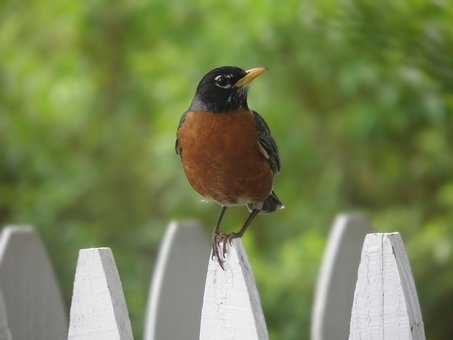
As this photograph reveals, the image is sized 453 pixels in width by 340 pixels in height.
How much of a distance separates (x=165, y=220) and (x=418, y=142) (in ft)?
7.10

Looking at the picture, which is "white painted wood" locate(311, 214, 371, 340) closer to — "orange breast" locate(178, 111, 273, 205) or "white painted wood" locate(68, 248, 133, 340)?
"orange breast" locate(178, 111, 273, 205)

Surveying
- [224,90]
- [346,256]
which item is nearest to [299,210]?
[346,256]

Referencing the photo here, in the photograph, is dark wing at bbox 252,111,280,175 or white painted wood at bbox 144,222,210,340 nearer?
dark wing at bbox 252,111,280,175

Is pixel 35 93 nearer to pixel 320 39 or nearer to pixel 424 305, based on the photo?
pixel 320 39

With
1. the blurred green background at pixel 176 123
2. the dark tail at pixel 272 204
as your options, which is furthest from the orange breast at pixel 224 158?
the blurred green background at pixel 176 123

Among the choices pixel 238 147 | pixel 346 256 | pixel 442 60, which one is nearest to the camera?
pixel 238 147

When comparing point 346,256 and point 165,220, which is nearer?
point 346,256

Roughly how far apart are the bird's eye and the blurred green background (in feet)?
4.51

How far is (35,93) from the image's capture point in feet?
21.2

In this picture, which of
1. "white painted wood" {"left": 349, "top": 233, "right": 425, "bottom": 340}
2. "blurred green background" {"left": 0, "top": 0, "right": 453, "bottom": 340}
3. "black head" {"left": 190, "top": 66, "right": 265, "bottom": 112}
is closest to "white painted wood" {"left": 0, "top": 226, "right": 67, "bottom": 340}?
"black head" {"left": 190, "top": 66, "right": 265, "bottom": 112}

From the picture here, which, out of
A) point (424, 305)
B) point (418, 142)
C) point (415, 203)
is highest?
point (418, 142)

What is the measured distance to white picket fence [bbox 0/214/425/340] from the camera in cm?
206

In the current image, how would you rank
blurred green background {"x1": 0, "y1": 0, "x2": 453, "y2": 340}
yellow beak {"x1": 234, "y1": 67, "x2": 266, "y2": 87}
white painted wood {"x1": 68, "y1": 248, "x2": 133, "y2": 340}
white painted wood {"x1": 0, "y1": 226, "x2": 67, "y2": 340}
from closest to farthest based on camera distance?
white painted wood {"x1": 68, "y1": 248, "x2": 133, "y2": 340}
yellow beak {"x1": 234, "y1": 67, "x2": 266, "y2": 87}
white painted wood {"x1": 0, "y1": 226, "x2": 67, "y2": 340}
blurred green background {"x1": 0, "y1": 0, "x2": 453, "y2": 340}

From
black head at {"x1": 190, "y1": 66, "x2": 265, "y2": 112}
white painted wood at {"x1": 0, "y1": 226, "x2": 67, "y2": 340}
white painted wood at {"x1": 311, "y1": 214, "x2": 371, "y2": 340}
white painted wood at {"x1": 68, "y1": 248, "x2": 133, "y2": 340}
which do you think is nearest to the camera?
white painted wood at {"x1": 68, "y1": 248, "x2": 133, "y2": 340}
